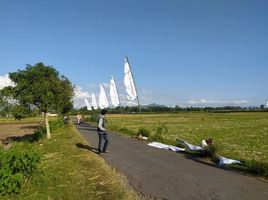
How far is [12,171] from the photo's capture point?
29.5ft

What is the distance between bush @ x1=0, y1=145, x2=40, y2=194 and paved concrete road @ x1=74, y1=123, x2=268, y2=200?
2615 mm

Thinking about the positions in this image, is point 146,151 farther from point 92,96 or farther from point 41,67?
point 92,96

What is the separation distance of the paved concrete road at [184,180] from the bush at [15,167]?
2.61 m

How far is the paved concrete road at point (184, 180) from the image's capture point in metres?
7.75

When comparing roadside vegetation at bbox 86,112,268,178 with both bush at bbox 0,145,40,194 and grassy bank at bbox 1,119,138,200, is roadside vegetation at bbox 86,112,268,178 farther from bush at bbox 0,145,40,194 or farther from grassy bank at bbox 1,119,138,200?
bush at bbox 0,145,40,194

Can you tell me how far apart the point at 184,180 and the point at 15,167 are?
13.8 ft

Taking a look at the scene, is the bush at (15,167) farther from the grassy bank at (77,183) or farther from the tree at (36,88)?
the tree at (36,88)

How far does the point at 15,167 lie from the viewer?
9.06 meters

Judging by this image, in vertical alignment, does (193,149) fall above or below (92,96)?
below

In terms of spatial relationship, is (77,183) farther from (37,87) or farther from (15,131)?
(15,131)

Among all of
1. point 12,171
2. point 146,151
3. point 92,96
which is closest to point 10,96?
point 146,151

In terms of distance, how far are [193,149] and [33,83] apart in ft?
52.1

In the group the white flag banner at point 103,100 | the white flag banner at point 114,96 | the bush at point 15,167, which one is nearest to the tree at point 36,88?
the white flag banner at point 114,96

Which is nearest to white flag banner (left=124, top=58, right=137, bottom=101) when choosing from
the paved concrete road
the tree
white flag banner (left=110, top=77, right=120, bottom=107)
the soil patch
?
the tree
